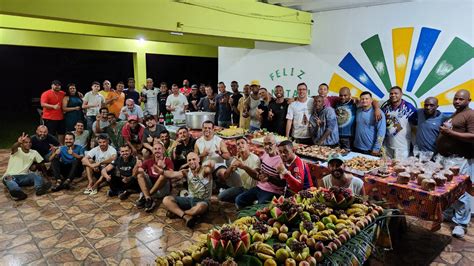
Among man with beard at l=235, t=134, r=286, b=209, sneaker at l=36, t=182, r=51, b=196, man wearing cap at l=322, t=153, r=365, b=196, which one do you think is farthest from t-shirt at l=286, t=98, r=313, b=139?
sneaker at l=36, t=182, r=51, b=196

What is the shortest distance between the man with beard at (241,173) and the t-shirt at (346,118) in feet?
5.13

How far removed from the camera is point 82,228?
464cm

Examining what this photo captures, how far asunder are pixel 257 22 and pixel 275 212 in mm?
5182

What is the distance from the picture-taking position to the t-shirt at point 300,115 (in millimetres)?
5828

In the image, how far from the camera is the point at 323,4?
285 inches

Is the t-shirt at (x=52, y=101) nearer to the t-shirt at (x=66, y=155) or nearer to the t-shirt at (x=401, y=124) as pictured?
the t-shirt at (x=66, y=155)

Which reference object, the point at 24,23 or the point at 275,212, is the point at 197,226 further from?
the point at 24,23

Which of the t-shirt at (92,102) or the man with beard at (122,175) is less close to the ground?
the t-shirt at (92,102)

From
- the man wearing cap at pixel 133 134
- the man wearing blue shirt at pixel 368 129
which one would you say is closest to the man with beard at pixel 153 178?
the man wearing cap at pixel 133 134

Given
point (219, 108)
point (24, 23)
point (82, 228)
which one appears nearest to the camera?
point (82, 228)

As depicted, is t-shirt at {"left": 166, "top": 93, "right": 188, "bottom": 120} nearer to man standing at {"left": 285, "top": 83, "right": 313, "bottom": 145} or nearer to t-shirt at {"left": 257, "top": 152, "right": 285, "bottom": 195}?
man standing at {"left": 285, "top": 83, "right": 313, "bottom": 145}

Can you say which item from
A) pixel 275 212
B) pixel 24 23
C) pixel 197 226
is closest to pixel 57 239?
pixel 197 226

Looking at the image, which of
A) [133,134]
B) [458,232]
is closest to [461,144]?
[458,232]

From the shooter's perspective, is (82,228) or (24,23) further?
(24,23)
